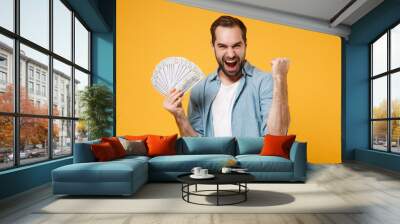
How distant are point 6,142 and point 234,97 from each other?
4.21 m

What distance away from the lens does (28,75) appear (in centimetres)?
533

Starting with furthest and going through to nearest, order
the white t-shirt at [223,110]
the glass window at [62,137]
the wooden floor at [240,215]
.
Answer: the white t-shirt at [223,110]
the glass window at [62,137]
the wooden floor at [240,215]

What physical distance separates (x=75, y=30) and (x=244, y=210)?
16.6ft

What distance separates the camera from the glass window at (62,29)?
249 inches

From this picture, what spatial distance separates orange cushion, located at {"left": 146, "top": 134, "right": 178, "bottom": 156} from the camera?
251 inches

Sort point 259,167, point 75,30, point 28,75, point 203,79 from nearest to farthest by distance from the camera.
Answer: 1. point 28,75
2. point 259,167
3. point 75,30
4. point 203,79

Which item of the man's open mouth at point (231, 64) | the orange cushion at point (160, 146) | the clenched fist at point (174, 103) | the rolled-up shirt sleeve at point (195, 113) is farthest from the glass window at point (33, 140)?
the man's open mouth at point (231, 64)

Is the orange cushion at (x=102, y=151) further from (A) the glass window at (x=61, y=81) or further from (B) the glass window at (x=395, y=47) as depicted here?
(B) the glass window at (x=395, y=47)

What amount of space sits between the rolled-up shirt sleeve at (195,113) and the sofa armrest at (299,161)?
220 centimetres

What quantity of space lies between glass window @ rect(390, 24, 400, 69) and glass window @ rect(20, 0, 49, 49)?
6.40 meters

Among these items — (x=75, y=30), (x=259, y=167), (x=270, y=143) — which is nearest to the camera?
(x=259, y=167)

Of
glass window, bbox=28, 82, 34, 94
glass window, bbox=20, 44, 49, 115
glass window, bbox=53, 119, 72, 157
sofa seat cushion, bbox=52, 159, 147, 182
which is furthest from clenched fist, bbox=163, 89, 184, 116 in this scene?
sofa seat cushion, bbox=52, 159, 147, 182

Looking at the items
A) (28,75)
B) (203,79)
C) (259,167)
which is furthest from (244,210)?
(203,79)

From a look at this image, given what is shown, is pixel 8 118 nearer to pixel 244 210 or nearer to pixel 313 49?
pixel 244 210
